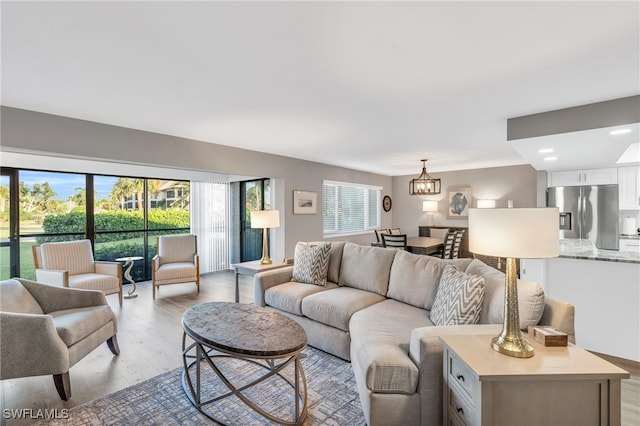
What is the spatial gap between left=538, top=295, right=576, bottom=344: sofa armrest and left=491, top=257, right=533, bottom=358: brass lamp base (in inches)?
20.7

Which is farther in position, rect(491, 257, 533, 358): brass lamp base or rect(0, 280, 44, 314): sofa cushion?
rect(0, 280, 44, 314): sofa cushion

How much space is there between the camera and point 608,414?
1304 mm

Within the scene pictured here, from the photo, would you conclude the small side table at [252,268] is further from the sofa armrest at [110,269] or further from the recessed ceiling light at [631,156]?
the recessed ceiling light at [631,156]

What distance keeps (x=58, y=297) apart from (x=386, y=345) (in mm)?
2774

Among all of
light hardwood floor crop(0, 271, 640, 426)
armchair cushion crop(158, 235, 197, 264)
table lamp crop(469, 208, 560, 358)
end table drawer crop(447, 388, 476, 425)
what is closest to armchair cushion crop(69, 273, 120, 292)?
light hardwood floor crop(0, 271, 640, 426)

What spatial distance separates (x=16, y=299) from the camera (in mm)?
2363

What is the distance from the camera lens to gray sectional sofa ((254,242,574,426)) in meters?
1.73

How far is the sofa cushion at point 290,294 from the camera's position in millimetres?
3068

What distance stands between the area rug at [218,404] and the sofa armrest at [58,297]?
90 centimetres

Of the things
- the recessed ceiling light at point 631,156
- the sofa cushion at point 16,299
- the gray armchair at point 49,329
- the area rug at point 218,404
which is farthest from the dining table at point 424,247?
the sofa cushion at point 16,299

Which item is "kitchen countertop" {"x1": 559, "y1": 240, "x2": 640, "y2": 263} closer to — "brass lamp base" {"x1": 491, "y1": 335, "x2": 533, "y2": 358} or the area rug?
"brass lamp base" {"x1": 491, "y1": 335, "x2": 533, "y2": 358}

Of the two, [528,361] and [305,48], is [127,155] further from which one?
[528,361]

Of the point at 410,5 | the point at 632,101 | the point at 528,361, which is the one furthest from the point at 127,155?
the point at 632,101

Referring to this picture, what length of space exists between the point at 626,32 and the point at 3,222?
22.2 ft
